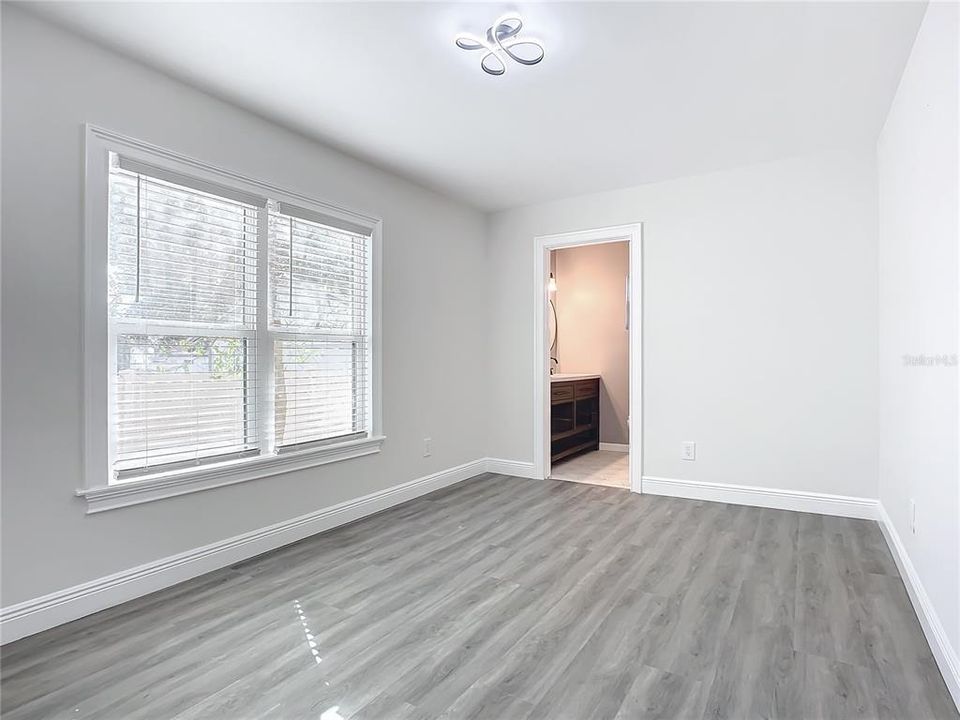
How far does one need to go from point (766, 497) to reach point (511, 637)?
256 cm

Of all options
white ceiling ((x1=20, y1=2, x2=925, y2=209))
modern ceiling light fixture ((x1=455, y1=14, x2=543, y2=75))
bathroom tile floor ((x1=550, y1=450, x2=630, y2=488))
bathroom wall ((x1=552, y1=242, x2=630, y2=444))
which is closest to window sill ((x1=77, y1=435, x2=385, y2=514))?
white ceiling ((x1=20, y1=2, x2=925, y2=209))

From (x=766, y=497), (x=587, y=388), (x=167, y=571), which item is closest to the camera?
(x=167, y=571)

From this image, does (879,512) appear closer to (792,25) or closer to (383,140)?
(792,25)

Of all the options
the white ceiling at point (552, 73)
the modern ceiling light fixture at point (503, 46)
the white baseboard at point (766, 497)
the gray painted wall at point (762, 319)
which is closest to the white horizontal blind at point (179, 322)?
the white ceiling at point (552, 73)

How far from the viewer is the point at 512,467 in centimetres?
486

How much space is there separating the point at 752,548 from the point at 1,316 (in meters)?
3.69

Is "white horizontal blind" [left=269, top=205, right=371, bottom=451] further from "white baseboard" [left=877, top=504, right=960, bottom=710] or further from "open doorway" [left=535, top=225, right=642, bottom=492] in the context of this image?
"white baseboard" [left=877, top=504, right=960, bottom=710]

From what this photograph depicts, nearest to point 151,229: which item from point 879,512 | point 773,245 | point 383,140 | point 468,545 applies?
point 383,140

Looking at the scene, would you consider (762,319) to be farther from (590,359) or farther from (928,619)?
(590,359)

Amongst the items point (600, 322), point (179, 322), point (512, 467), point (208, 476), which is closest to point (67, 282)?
point (179, 322)

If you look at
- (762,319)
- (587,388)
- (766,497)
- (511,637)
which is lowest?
(511,637)

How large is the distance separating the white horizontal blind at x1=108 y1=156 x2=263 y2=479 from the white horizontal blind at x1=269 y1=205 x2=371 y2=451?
17cm

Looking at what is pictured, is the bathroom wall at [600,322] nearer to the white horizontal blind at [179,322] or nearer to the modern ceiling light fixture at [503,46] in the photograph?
the modern ceiling light fixture at [503,46]

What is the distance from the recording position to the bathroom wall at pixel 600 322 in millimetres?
6266
